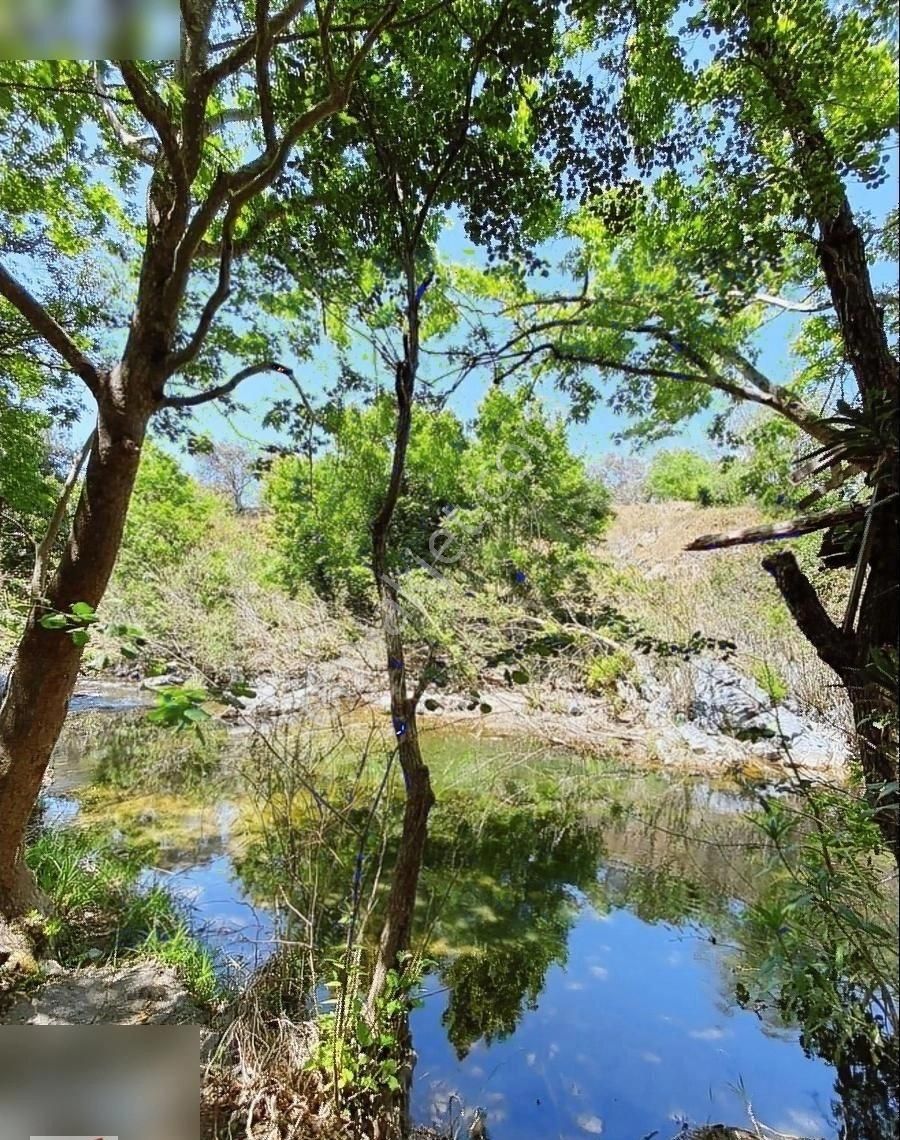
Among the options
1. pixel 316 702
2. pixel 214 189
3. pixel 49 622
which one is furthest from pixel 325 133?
pixel 316 702

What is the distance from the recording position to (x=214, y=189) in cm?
193

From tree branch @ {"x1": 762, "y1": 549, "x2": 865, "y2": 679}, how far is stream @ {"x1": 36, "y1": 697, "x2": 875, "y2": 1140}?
1246 millimetres

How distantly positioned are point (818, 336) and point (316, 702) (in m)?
4.94

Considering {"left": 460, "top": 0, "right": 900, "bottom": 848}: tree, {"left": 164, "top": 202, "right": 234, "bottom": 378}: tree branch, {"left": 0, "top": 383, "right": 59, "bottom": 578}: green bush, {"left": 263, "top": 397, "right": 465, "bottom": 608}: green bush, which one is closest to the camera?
{"left": 460, "top": 0, "right": 900, "bottom": 848}: tree

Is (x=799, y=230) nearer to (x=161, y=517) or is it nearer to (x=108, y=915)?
(x=108, y=915)

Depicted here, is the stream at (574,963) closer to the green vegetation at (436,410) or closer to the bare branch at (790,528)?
the green vegetation at (436,410)

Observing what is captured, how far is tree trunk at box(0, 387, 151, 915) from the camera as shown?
1900 millimetres

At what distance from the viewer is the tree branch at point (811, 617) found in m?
1.29

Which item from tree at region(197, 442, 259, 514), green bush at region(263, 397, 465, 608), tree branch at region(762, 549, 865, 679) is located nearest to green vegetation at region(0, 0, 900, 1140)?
tree branch at region(762, 549, 865, 679)

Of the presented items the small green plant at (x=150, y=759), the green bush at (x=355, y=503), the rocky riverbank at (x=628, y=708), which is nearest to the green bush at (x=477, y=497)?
the green bush at (x=355, y=503)

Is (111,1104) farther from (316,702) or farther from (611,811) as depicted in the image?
(611,811)

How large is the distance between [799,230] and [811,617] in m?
1.74

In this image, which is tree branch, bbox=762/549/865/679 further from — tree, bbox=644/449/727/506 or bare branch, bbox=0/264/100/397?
tree, bbox=644/449/727/506

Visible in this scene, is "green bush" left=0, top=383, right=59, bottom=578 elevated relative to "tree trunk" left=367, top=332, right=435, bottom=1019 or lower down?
elevated
